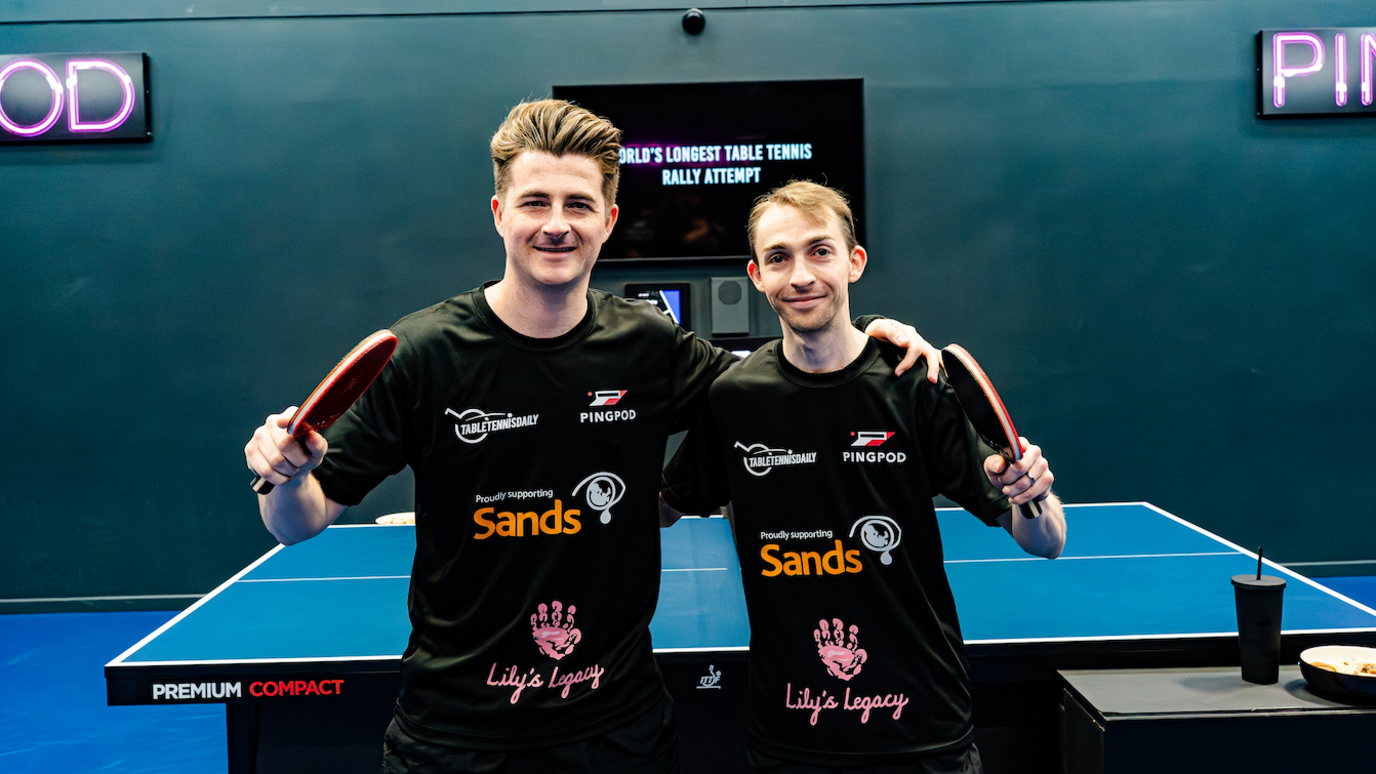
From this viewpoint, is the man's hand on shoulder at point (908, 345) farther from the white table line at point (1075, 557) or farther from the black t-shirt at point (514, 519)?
the white table line at point (1075, 557)

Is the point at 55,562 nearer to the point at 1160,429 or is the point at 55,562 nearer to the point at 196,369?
the point at 196,369

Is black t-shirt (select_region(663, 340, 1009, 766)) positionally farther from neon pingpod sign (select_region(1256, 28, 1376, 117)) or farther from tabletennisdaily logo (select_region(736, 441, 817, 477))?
neon pingpod sign (select_region(1256, 28, 1376, 117))

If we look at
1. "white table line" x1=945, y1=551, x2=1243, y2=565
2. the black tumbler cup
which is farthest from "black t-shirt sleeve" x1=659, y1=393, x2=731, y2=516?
"white table line" x1=945, y1=551, x2=1243, y2=565

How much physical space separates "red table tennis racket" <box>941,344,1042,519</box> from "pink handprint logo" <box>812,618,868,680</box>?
1.47 ft

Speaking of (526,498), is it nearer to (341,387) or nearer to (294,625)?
(341,387)

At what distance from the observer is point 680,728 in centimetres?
273

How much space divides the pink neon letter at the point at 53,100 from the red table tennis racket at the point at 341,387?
5.34 metres

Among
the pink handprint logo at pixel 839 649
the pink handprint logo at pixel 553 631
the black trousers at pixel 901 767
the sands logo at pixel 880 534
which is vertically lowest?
the black trousers at pixel 901 767

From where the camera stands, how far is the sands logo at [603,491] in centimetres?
189

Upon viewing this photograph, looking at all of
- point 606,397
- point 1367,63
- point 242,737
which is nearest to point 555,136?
point 606,397

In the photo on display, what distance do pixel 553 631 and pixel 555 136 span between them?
0.94 m

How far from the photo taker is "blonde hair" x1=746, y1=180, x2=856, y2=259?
2.02 meters

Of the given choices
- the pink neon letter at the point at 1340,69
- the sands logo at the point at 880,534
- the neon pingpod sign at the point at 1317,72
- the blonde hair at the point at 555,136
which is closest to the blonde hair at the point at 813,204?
the blonde hair at the point at 555,136

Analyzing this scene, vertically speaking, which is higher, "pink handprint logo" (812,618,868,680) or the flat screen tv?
the flat screen tv
